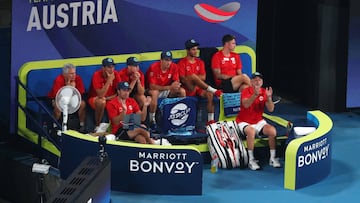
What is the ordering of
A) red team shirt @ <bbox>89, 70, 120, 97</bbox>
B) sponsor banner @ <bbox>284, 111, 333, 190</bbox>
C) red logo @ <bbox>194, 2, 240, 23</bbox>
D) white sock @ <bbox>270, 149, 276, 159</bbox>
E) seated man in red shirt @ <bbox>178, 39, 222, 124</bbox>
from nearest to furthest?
1. sponsor banner @ <bbox>284, 111, 333, 190</bbox>
2. white sock @ <bbox>270, 149, 276, 159</bbox>
3. red team shirt @ <bbox>89, 70, 120, 97</bbox>
4. seated man in red shirt @ <bbox>178, 39, 222, 124</bbox>
5. red logo @ <bbox>194, 2, 240, 23</bbox>

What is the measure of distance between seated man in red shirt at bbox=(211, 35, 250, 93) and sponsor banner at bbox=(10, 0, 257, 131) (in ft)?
1.97

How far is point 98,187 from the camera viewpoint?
8.87m

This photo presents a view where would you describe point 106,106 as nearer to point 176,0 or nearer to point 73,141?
point 73,141

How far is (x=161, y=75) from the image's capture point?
13.1 meters

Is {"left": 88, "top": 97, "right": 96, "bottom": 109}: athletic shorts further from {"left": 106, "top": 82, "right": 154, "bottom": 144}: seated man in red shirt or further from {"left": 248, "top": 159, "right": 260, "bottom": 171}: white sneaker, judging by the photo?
{"left": 248, "top": 159, "right": 260, "bottom": 171}: white sneaker

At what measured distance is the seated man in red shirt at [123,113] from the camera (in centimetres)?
1147

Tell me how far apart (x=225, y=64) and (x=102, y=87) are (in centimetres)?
222

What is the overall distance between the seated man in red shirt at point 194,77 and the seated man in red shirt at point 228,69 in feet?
0.83

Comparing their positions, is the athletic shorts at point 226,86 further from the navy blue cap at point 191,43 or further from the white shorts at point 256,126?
the white shorts at point 256,126

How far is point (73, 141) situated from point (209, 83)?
364 centimetres

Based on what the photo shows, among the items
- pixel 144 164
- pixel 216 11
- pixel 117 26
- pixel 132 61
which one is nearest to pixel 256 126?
pixel 132 61

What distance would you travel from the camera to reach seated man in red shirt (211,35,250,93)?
13.4 m

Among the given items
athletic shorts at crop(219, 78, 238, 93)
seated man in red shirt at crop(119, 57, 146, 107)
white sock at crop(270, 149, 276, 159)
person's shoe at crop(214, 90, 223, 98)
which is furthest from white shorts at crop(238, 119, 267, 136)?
seated man in red shirt at crop(119, 57, 146, 107)

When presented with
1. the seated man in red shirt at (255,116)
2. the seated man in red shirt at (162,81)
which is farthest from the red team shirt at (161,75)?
the seated man in red shirt at (255,116)
